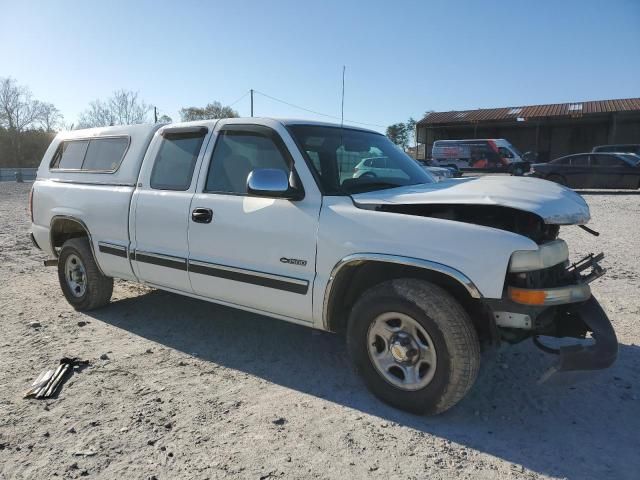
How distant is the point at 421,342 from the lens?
2914mm

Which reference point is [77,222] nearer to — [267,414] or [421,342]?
[267,414]

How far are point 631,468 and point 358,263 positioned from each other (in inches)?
71.3

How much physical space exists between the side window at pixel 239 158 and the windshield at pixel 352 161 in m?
0.21

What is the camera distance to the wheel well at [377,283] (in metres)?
2.97

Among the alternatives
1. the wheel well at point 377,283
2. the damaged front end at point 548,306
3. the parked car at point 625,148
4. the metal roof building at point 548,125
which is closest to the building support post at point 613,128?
the metal roof building at point 548,125

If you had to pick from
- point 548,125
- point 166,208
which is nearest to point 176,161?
point 166,208

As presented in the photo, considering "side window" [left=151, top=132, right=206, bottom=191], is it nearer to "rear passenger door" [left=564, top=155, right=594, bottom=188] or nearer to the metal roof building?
"rear passenger door" [left=564, top=155, right=594, bottom=188]

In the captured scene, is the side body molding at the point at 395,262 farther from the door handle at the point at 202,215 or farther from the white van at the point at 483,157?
the white van at the point at 483,157

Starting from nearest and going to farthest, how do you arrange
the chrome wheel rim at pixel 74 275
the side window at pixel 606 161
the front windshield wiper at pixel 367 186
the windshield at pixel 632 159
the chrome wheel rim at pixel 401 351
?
the chrome wheel rim at pixel 401 351
the front windshield wiper at pixel 367 186
the chrome wheel rim at pixel 74 275
the windshield at pixel 632 159
the side window at pixel 606 161

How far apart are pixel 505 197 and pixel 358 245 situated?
0.92 metres

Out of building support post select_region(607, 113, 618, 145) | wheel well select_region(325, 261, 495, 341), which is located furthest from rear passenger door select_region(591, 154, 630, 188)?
building support post select_region(607, 113, 618, 145)

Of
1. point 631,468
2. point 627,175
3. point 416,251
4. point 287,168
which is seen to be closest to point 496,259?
point 416,251

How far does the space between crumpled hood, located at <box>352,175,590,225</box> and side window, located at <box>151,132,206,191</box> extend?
5.08 ft

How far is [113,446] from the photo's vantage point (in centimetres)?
264
